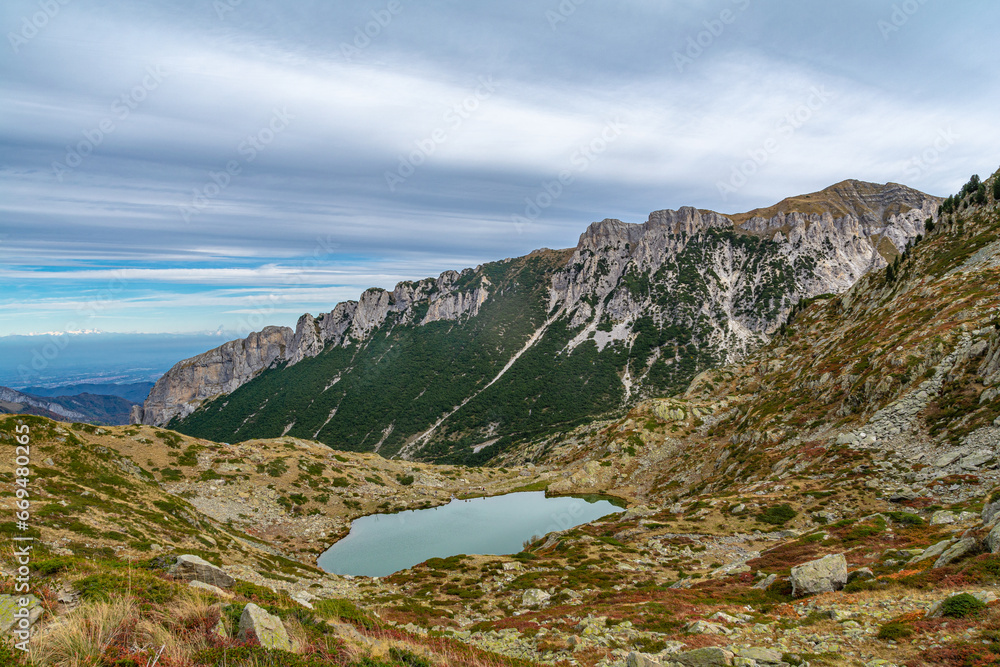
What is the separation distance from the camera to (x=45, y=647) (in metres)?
7.78

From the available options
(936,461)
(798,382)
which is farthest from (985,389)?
(798,382)

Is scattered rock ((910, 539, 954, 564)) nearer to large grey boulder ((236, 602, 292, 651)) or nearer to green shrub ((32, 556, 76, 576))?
Answer: large grey boulder ((236, 602, 292, 651))

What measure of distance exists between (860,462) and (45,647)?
5131cm

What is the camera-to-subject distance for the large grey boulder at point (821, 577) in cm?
1803

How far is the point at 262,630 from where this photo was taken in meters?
9.52

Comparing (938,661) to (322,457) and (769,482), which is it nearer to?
(769,482)

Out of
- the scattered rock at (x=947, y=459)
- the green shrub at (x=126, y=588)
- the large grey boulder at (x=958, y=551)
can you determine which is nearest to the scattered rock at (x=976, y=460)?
the scattered rock at (x=947, y=459)

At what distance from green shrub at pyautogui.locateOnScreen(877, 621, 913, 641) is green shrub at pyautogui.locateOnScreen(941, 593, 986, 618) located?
4.12ft

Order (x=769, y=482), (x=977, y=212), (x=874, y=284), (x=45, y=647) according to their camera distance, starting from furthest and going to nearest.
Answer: (x=874, y=284) → (x=977, y=212) → (x=769, y=482) → (x=45, y=647)

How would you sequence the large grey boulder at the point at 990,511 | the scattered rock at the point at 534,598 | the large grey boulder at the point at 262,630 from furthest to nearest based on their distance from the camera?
the scattered rock at the point at 534,598
the large grey boulder at the point at 990,511
the large grey boulder at the point at 262,630

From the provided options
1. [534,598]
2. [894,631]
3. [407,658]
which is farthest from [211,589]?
[894,631]

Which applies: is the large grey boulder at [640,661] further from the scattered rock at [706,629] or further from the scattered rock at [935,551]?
the scattered rock at [935,551]

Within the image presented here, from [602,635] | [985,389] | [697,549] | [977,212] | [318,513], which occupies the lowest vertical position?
[318,513]

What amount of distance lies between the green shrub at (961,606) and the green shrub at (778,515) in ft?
84.7
